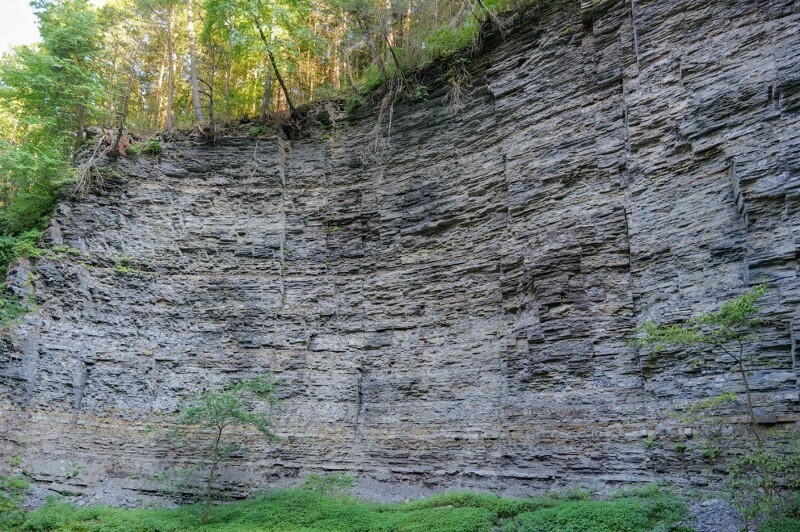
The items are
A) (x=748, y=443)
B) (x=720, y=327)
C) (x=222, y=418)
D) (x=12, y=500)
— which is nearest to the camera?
(x=720, y=327)

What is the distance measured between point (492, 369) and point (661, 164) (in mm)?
5839

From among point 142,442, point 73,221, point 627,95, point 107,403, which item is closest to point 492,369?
point 627,95

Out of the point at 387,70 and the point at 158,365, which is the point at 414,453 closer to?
the point at 158,365

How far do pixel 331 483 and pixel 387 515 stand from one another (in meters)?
2.66

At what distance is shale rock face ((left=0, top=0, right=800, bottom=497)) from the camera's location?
34.8ft

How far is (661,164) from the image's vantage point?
11789 mm

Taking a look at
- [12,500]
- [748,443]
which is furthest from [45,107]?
[748,443]

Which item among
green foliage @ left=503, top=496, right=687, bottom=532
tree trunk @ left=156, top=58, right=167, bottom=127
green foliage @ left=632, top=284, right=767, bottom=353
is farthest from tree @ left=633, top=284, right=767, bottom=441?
tree trunk @ left=156, top=58, right=167, bottom=127

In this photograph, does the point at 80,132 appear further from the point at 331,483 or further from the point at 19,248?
the point at 331,483

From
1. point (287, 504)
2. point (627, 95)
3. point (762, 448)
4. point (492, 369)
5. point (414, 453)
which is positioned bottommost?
point (287, 504)

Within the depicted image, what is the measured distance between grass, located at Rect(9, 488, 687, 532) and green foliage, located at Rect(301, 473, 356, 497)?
263mm

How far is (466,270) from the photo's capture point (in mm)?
15078

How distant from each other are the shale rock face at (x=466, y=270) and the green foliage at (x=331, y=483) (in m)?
0.31

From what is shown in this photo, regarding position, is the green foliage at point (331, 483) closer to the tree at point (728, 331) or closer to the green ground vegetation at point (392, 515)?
the green ground vegetation at point (392, 515)
